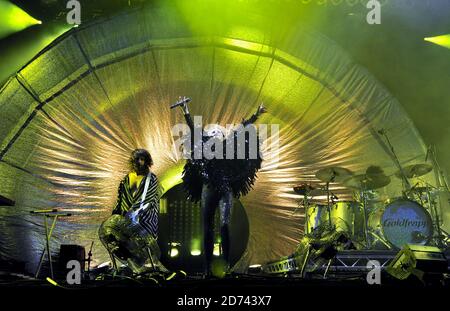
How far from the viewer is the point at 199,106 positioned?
25.6 feet

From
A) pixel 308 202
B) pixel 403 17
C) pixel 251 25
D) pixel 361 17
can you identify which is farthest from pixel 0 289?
pixel 403 17

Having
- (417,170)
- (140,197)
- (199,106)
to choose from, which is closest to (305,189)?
(417,170)

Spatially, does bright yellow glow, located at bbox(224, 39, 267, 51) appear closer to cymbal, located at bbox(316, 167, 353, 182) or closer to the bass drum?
cymbal, located at bbox(316, 167, 353, 182)

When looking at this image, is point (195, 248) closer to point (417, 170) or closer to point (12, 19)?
point (417, 170)

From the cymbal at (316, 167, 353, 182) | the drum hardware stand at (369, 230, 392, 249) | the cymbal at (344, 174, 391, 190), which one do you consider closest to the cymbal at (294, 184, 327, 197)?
the cymbal at (316, 167, 353, 182)

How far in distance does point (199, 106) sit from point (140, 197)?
318 centimetres

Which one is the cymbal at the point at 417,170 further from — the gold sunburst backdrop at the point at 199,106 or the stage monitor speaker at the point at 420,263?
the stage monitor speaker at the point at 420,263

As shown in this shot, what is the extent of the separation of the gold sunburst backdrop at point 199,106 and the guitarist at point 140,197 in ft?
7.49

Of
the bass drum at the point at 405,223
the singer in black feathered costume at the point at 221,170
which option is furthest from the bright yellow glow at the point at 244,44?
the bass drum at the point at 405,223

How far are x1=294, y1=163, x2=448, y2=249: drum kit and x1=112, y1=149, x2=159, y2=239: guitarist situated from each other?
2826 mm

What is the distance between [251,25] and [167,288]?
590 cm

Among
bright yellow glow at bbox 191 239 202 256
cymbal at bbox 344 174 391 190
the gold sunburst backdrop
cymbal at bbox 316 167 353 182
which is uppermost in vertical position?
the gold sunburst backdrop

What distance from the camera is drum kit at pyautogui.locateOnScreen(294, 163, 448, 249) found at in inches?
274

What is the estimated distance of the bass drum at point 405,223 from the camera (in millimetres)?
6949
